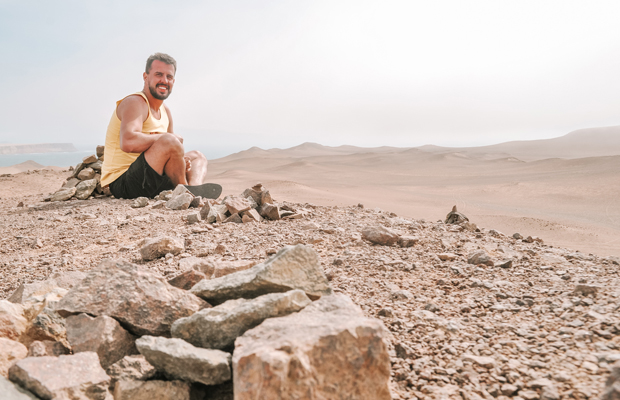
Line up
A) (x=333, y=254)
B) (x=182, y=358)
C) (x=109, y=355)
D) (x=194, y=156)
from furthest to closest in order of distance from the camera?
1. (x=194, y=156)
2. (x=333, y=254)
3. (x=109, y=355)
4. (x=182, y=358)

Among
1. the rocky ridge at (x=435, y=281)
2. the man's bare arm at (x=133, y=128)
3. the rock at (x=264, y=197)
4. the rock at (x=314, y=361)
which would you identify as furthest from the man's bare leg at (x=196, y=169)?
the rock at (x=314, y=361)

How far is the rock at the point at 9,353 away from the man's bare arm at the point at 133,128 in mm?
3875

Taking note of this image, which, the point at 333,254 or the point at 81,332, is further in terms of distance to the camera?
the point at 333,254

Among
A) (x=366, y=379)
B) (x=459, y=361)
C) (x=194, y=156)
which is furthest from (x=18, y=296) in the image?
(x=194, y=156)

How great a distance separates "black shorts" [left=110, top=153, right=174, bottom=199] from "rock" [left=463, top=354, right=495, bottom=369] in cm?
463

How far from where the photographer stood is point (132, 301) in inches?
63.6

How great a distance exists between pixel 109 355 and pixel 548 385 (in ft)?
5.23

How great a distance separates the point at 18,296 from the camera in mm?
1968

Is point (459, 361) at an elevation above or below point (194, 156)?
below

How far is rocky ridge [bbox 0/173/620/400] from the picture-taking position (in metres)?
1.44

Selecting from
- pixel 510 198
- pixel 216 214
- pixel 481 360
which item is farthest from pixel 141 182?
pixel 510 198

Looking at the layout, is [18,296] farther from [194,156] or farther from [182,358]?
[194,156]

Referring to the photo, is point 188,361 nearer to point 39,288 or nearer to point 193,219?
point 39,288

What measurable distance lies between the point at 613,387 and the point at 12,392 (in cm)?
181
